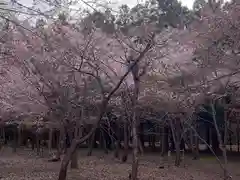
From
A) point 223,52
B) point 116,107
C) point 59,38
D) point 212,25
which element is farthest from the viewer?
point 116,107

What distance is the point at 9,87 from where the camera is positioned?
499 inches

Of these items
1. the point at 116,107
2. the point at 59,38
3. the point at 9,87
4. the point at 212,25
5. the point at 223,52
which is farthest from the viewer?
the point at 116,107

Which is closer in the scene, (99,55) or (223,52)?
(223,52)

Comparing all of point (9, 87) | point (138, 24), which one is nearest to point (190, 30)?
point (138, 24)

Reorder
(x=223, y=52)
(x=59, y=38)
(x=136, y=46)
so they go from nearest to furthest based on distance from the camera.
Result: (x=223, y=52), (x=59, y=38), (x=136, y=46)

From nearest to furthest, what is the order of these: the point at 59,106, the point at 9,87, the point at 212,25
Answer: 1. the point at 212,25
2. the point at 59,106
3. the point at 9,87

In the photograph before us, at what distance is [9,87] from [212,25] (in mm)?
7660

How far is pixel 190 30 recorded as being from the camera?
976 cm

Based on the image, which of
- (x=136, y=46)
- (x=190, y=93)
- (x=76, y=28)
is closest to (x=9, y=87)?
(x=76, y=28)

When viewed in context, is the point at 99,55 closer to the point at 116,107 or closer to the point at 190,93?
the point at 190,93

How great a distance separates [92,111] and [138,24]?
6.76 metres

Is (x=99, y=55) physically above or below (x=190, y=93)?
above

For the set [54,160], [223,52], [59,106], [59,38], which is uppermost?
[59,38]

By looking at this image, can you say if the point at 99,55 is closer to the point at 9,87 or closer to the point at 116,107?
the point at 9,87
